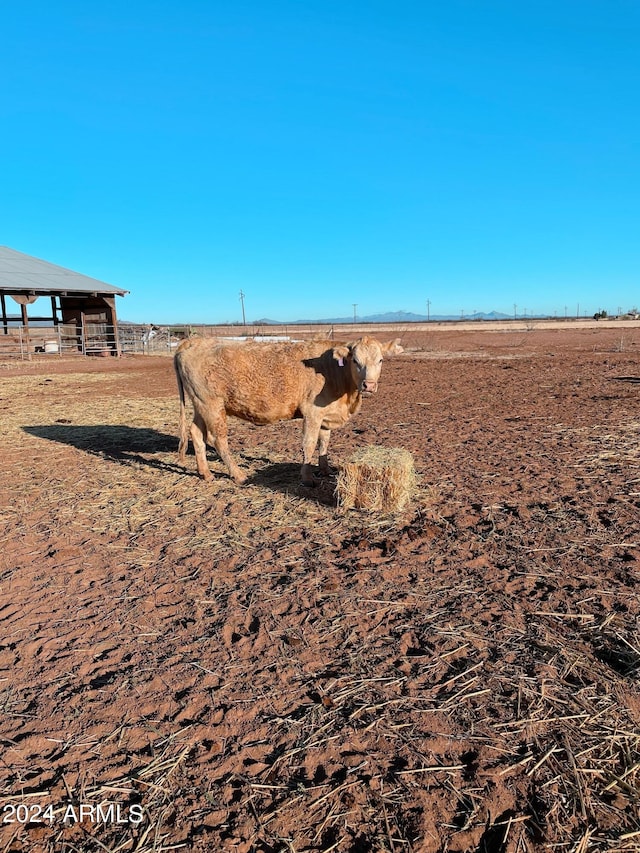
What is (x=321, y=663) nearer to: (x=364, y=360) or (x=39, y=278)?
(x=364, y=360)

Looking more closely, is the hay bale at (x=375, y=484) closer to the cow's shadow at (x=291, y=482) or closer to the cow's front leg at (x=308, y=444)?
the cow's shadow at (x=291, y=482)

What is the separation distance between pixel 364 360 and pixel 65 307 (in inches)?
1181

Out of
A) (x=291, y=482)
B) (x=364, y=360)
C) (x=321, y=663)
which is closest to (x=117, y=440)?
(x=291, y=482)

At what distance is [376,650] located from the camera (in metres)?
3.29

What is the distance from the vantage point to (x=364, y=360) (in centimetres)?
627

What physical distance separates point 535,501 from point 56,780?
4878 millimetres

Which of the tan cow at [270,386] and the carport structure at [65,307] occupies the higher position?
the carport structure at [65,307]

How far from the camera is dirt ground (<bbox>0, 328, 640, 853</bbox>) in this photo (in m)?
2.21

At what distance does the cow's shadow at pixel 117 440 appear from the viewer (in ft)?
26.0

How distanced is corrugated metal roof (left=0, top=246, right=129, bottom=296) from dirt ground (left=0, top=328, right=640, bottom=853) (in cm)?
2184

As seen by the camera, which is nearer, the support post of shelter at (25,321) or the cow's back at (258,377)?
the cow's back at (258,377)

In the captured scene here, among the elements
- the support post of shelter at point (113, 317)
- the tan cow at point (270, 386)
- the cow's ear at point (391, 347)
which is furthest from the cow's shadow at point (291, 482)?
the support post of shelter at point (113, 317)

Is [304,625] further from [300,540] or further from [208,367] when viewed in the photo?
[208,367]

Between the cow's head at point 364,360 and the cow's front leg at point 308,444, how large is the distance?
0.79 metres
